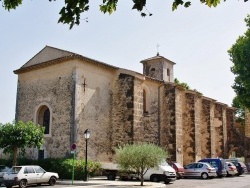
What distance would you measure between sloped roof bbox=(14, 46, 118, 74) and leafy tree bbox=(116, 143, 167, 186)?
27.5 feet

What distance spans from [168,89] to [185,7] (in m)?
26.6

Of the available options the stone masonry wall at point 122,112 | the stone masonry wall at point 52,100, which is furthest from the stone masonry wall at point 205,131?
the stone masonry wall at point 52,100

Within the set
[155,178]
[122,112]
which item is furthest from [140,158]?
[122,112]

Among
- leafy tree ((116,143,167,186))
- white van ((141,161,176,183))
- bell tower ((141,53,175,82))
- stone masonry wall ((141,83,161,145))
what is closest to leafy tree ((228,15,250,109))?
leafy tree ((116,143,167,186))

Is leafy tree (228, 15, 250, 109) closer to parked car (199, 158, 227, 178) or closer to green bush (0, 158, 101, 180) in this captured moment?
green bush (0, 158, 101, 180)

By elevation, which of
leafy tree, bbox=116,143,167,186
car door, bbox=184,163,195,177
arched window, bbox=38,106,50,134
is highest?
arched window, bbox=38,106,50,134

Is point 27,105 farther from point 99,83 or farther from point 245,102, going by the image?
point 245,102

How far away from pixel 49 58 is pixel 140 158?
11792 millimetres

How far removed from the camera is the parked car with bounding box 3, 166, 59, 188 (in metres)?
17.7

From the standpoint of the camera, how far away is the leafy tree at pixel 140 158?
18828 mm

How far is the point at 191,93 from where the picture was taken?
33750 mm

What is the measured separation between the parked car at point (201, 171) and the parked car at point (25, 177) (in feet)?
35.8

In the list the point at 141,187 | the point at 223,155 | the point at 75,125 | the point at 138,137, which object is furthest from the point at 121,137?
the point at 223,155

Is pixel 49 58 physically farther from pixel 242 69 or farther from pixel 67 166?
pixel 242 69
